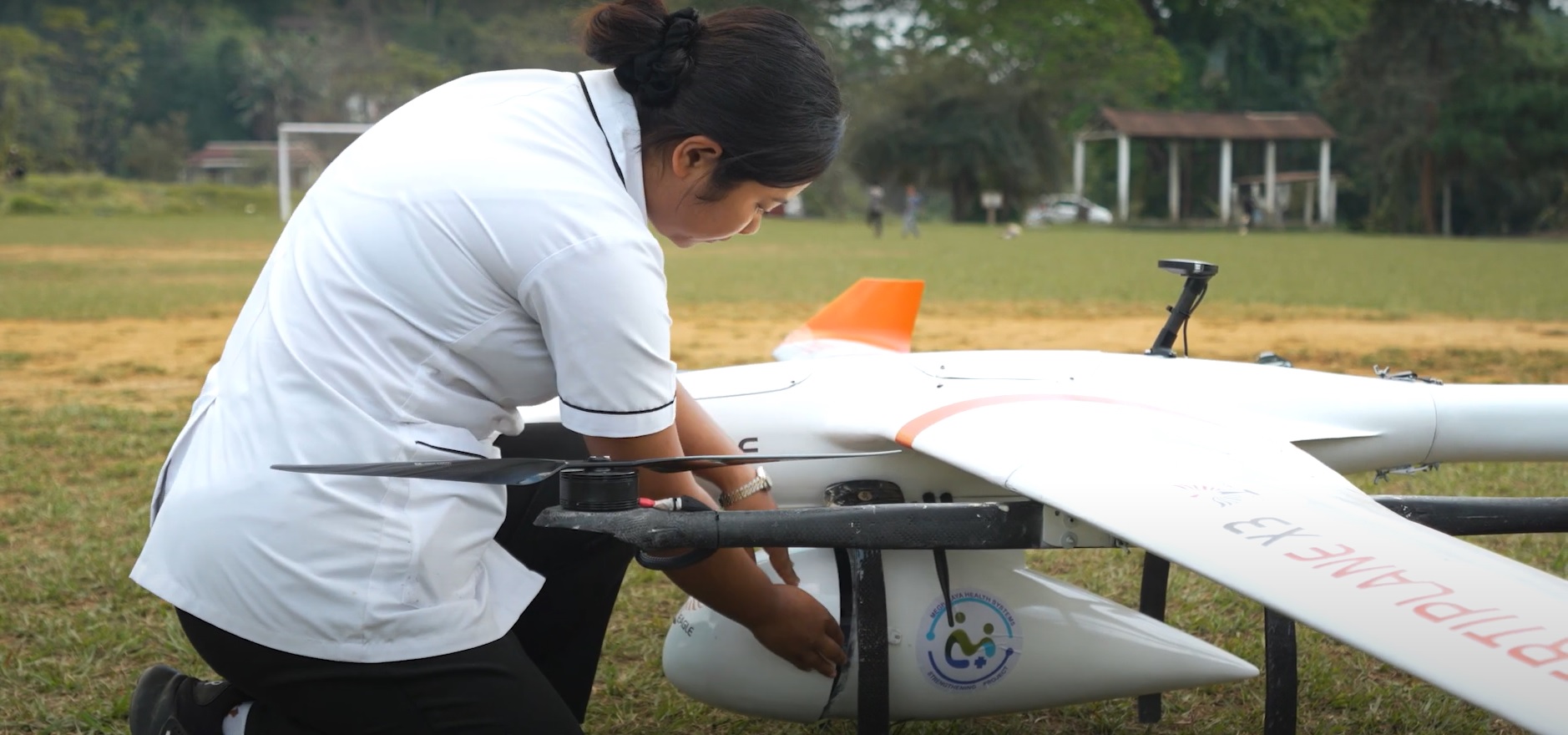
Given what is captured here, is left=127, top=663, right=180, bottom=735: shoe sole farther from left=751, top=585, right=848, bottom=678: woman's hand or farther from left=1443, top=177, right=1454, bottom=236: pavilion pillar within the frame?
left=1443, top=177, right=1454, bottom=236: pavilion pillar

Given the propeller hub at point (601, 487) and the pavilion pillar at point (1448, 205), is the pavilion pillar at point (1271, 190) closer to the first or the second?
the pavilion pillar at point (1448, 205)

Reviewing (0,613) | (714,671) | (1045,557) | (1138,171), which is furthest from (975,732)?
(1138,171)

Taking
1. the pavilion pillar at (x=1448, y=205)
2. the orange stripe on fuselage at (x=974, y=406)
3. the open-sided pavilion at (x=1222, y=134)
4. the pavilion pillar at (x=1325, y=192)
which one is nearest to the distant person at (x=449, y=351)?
the orange stripe on fuselage at (x=974, y=406)

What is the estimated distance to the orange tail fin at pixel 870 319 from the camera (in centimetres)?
376

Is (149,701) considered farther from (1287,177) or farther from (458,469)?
(1287,177)

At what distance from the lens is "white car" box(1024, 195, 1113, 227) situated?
49.4m

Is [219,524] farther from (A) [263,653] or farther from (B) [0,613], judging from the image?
(B) [0,613]

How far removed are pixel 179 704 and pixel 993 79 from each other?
52.1 meters

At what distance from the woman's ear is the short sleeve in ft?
0.51

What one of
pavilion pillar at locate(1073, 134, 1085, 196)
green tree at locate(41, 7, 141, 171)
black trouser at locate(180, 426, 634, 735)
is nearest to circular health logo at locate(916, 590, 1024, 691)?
black trouser at locate(180, 426, 634, 735)

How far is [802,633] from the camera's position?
7.29ft

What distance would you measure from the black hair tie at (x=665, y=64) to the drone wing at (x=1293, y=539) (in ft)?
→ 2.58

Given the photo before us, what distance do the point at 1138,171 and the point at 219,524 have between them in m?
56.2

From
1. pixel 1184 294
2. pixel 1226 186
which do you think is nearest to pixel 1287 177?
pixel 1226 186
